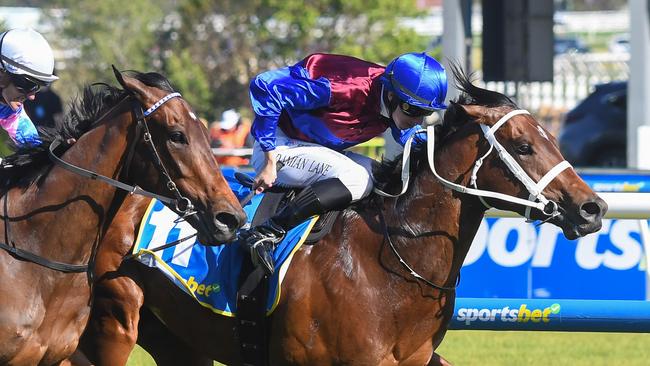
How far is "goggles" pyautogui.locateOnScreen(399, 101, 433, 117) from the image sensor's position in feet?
17.0

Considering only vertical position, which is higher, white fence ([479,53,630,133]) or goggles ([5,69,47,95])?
goggles ([5,69,47,95])

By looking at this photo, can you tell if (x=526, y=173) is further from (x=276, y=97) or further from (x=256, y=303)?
(x=256, y=303)

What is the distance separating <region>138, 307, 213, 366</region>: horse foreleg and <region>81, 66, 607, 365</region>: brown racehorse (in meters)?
0.42

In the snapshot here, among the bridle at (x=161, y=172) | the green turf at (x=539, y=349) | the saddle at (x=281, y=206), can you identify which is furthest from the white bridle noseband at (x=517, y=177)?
the green turf at (x=539, y=349)

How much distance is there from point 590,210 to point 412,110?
888 millimetres

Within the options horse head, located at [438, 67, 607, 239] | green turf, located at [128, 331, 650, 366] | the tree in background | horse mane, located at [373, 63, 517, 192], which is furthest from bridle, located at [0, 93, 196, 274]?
the tree in background

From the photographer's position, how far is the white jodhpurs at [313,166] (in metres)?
5.23

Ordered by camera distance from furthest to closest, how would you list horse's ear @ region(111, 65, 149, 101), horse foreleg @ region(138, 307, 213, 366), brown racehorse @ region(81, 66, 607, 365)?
horse foreleg @ region(138, 307, 213, 366) → brown racehorse @ region(81, 66, 607, 365) → horse's ear @ region(111, 65, 149, 101)

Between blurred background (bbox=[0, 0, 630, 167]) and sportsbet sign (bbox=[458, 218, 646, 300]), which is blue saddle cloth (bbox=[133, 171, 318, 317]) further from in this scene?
blurred background (bbox=[0, 0, 630, 167])

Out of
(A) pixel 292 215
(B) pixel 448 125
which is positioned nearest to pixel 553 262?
(B) pixel 448 125

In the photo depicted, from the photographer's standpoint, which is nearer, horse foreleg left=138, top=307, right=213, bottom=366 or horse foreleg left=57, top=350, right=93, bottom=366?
horse foreleg left=57, top=350, right=93, bottom=366

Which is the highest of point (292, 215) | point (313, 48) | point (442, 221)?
point (292, 215)

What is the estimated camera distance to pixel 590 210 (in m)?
4.85

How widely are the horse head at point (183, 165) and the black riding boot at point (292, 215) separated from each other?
0.43 metres
